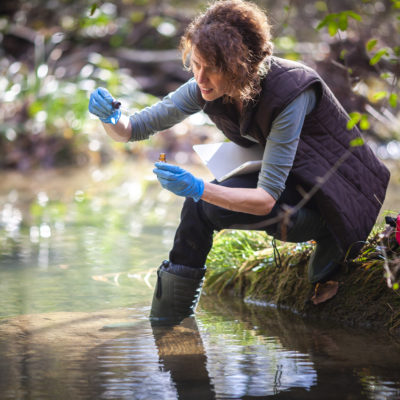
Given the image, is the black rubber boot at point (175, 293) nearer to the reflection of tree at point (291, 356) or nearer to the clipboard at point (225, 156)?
the reflection of tree at point (291, 356)

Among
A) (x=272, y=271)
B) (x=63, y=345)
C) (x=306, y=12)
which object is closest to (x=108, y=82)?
(x=306, y=12)

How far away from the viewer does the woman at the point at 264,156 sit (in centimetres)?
248

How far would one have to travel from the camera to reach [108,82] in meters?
9.54

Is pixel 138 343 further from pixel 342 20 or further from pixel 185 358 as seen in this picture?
pixel 342 20

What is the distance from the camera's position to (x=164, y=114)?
117 inches

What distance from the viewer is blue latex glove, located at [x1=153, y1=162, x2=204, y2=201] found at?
2436 millimetres

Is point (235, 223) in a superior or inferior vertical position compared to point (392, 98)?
inferior

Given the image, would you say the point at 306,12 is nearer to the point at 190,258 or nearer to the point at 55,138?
the point at 55,138

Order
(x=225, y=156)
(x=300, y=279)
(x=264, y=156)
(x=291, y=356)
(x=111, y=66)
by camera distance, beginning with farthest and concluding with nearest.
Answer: (x=111, y=66)
(x=300, y=279)
(x=225, y=156)
(x=264, y=156)
(x=291, y=356)

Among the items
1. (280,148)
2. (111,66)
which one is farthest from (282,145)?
(111,66)

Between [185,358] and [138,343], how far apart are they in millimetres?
250

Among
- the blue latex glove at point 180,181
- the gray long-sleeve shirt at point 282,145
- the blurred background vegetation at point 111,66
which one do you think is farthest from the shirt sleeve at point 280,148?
the blurred background vegetation at point 111,66

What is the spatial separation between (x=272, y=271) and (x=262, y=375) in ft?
3.58

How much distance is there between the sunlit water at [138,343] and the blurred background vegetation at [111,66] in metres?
3.34
